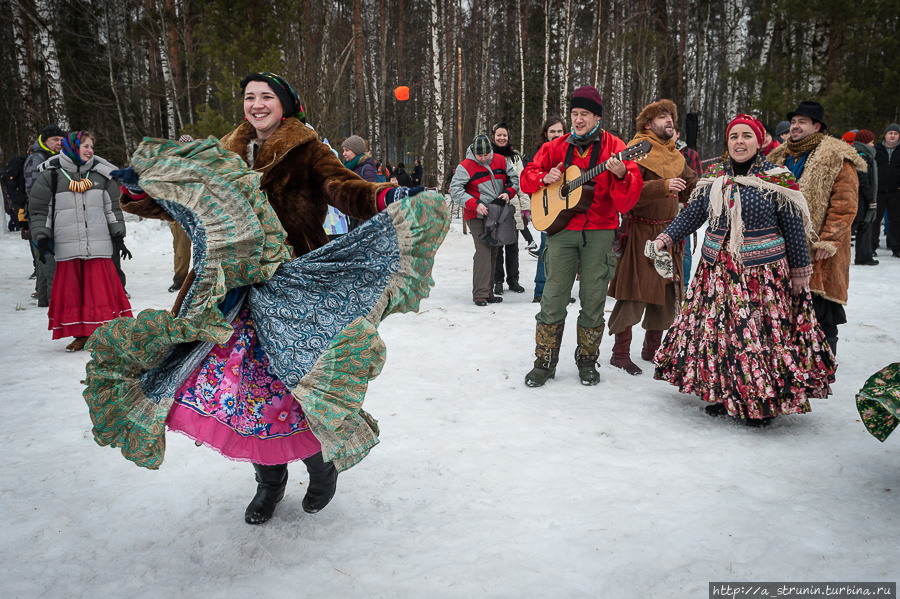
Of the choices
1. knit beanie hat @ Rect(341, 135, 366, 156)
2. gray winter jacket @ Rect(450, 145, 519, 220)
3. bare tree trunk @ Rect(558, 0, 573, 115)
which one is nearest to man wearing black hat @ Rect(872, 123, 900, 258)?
gray winter jacket @ Rect(450, 145, 519, 220)

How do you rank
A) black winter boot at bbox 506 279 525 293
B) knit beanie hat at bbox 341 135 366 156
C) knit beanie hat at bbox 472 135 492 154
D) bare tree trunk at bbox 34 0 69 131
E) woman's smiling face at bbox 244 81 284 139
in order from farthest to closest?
bare tree trunk at bbox 34 0 69 131, black winter boot at bbox 506 279 525 293, knit beanie hat at bbox 341 135 366 156, knit beanie hat at bbox 472 135 492 154, woman's smiling face at bbox 244 81 284 139

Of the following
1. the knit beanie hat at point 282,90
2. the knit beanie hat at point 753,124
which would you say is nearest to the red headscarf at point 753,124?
the knit beanie hat at point 753,124

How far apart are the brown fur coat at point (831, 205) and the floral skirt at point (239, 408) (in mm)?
3780

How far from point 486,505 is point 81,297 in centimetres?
482

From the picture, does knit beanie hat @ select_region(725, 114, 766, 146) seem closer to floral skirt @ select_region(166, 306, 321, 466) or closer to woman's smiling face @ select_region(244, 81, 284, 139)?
woman's smiling face @ select_region(244, 81, 284, 139)

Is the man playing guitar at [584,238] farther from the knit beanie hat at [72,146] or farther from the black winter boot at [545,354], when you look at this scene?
the knit beanie hat at [72,146]

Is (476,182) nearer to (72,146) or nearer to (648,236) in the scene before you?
(648,236)

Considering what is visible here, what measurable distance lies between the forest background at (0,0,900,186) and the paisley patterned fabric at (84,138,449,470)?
10.7 m

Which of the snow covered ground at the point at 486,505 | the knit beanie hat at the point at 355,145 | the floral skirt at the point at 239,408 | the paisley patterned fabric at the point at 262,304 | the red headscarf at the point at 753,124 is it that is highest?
the knit beanie hat at the point at 355,145

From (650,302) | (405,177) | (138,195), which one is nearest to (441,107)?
(405,177)

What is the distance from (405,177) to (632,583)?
1757cm

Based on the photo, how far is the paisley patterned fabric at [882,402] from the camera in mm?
2727

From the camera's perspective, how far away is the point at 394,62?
2998 centimetres

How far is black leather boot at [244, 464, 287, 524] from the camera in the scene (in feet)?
8.73
